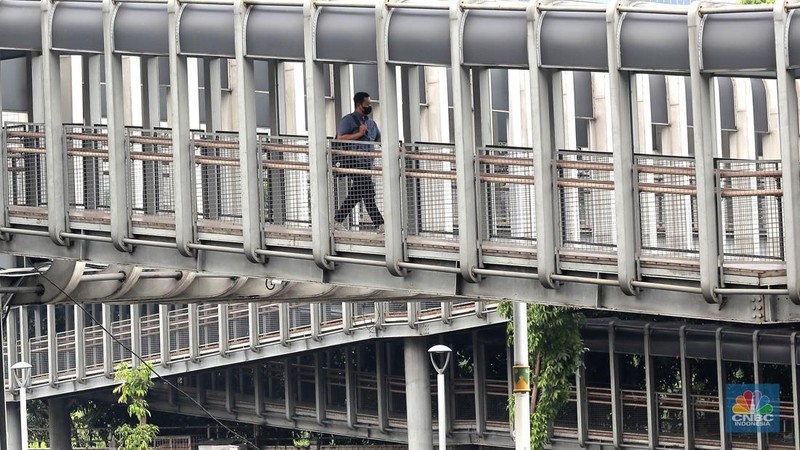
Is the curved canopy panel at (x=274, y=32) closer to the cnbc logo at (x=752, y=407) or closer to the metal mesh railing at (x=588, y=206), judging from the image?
the metal mesh railing at (x=588, y=206)

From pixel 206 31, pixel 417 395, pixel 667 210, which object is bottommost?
pixel 417 395

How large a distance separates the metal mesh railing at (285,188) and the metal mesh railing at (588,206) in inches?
132

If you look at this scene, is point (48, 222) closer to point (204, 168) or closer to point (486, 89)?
point (204, 168)

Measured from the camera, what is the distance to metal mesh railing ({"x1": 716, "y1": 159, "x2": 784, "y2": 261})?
18.2m

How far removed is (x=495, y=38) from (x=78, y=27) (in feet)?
19.2

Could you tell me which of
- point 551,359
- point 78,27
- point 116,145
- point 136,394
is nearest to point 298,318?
point 136,394

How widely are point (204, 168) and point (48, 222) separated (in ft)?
6.99

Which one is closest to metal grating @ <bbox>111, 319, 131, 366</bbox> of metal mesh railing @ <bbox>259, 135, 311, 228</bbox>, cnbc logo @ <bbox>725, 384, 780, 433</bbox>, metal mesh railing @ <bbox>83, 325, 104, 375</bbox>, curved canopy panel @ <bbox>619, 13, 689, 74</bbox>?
metal mesh railing @ <bbox>83, 325, 104, 375</bbox>

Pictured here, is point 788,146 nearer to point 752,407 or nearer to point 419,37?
point 419,37

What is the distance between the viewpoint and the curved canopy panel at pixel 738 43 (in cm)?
1786

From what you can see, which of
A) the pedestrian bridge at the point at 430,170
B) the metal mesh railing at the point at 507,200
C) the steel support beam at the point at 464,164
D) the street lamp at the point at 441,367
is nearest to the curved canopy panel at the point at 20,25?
the pedestrian bridge at the point at 430,170

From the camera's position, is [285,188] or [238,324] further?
[238,324]

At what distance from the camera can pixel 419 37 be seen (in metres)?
20.4

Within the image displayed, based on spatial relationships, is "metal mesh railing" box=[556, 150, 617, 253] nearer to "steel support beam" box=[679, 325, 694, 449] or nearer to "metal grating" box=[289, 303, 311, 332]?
"steel support beam" box=[679, 325, 694, 449]
